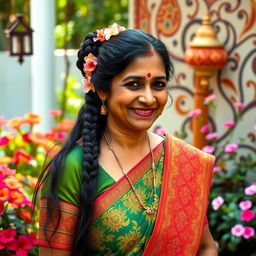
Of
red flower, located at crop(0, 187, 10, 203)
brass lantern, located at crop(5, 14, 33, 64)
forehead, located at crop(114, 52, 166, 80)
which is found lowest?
red flower, located at crop(0, 187, 10, 203)

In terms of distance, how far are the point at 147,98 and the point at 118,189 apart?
37cm

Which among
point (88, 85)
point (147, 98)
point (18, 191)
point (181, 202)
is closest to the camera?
point (147, 98)

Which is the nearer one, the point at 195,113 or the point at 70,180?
the point at 70,180

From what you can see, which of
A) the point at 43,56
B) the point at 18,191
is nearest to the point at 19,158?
the point at 18,191

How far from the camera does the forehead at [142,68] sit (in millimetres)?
2240

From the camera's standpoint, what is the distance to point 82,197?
7.42 feet

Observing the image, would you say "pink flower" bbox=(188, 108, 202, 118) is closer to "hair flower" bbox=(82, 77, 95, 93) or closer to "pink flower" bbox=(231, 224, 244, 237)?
"pink flower" bbox=(231, 224, 244, 237)

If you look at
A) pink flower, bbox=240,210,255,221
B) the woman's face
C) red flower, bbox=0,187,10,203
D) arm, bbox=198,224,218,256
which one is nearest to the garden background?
pink flower, bbox=240,210,255,221

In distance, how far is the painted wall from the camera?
439cm

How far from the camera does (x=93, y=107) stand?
2.40 metres

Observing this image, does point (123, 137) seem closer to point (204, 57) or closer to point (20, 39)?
point (204, 57)

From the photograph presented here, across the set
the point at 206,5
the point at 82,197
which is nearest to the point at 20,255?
the point at 82,197

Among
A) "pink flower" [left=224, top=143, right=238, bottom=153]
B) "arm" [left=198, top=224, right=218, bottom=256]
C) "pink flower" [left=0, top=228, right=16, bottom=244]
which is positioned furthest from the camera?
"pink flower" [left=224, top=143, right=238, bottom=153]

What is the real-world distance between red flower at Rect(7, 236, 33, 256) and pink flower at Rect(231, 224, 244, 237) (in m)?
1.35
